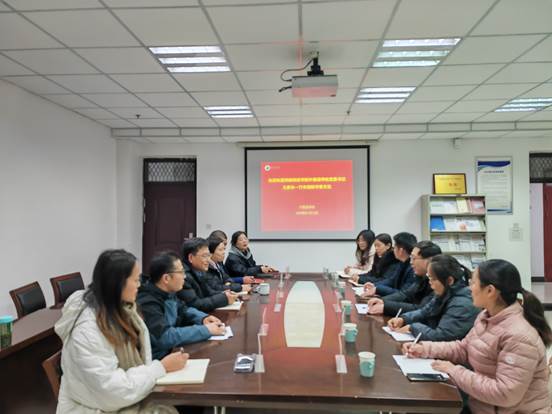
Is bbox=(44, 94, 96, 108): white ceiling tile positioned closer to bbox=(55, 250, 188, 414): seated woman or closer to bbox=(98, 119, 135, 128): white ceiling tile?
bbox=(98, 119, 135, 128): white ceiling tile

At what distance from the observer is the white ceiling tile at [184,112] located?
4492mm

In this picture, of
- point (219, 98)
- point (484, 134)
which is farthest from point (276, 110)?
point (484, 134)

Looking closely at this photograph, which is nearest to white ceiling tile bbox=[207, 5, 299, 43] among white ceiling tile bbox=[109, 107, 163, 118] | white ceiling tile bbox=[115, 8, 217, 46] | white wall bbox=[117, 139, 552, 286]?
white ceiling tile bbox=[115, 8, 217, 46]

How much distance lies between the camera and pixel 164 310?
6.26 ft

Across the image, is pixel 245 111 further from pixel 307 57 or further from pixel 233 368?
pixel 233 368

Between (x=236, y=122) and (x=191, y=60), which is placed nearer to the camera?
(x=191, y=60)

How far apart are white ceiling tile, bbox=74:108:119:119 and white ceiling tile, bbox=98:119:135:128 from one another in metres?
0.17

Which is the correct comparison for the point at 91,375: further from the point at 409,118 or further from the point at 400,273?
the point at 409,118

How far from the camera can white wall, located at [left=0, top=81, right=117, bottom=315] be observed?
142 inches

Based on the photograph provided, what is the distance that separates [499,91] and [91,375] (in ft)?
14.9

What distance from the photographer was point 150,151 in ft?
20.4

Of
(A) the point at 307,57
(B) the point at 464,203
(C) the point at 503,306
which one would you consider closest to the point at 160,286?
(C) the point at 503,306

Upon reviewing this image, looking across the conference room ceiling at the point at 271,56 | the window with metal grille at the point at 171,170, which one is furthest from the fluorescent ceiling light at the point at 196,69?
the window with metal grille at the point at 171,170

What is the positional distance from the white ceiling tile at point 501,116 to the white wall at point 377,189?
86 cm
